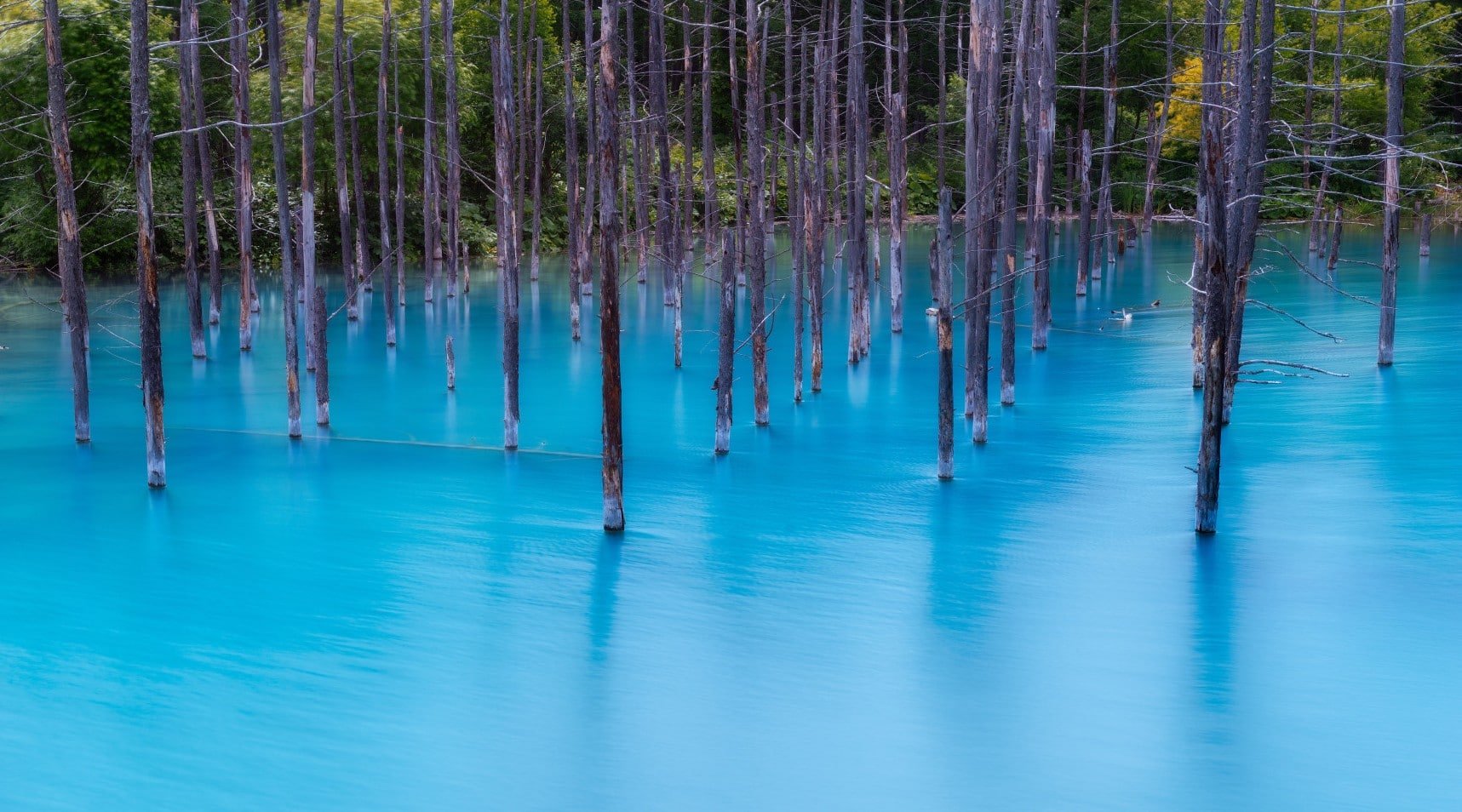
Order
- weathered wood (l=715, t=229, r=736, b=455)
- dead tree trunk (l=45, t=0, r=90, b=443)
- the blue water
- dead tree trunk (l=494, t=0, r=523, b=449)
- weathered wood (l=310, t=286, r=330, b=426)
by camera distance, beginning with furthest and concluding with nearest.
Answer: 1. weathered wood (l=310, t=286, r=330, b=426)
2. weathered wood (l=715, t=229, r=736, b=455)
3. dead tree trunk (l=494, t=0, r=523, b=449)
4. dead tree trunk (l=45, t=0, r=90, b=443)
5. the blue water

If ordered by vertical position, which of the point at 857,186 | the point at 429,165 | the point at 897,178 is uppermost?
the point at 429,165

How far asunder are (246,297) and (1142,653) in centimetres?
2076

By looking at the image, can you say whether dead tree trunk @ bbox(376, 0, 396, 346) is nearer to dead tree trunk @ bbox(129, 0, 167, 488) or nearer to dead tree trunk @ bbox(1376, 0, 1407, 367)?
dead tree trunk @ bbox(129, 0, 167, 488)

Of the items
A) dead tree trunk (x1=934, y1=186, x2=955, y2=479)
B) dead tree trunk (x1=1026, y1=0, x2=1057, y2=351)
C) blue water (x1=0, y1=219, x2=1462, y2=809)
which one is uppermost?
dead tree trunk (x1=1026, y1=0, x2=1057, y2=351)

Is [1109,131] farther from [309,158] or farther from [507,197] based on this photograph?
[309,158]

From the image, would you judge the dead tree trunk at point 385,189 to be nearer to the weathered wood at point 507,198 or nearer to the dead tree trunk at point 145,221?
the weathered wood at point 507,198

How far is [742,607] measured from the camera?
12.3 meters

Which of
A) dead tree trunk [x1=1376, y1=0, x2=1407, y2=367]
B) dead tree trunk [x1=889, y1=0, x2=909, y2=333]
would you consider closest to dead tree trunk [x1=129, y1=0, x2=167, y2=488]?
dead tree trunk [x1=889, y1=0, x2=909, y2=333]

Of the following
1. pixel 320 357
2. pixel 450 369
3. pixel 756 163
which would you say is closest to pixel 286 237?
pixel 320 357

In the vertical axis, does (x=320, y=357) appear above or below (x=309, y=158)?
below

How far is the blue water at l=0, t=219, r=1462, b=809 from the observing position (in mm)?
9133

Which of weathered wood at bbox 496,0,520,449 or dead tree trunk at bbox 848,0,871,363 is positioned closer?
weathered wood at bbox 496,0,520,449

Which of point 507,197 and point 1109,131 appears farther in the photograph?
point 1109,131

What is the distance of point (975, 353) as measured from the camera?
1702 centimetres
